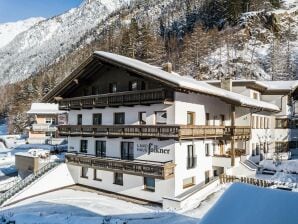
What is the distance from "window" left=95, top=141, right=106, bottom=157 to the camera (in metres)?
27.0

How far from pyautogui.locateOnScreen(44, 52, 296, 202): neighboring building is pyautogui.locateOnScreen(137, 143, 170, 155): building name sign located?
7 centimetres

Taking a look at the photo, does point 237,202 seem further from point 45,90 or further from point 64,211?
point 45,90

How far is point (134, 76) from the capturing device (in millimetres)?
25250

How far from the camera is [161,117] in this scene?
23125mm

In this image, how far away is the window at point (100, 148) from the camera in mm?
26953

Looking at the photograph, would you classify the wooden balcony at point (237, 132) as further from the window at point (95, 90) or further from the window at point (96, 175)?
the window at point (95, 90)

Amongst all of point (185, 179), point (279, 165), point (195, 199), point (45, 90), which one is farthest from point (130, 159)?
point (45, 90)

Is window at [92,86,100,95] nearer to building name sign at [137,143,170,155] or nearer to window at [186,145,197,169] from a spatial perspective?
building name sign at [137,143,170,155]

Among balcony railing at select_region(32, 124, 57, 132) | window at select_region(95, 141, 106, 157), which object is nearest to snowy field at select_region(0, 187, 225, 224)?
window at select_region(95, 141, 106, 157)

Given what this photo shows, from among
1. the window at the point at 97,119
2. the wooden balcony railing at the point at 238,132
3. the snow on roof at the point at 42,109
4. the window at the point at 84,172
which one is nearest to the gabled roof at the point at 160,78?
the wooden balcony railing at the point at 238,132

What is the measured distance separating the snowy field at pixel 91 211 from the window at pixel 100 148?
352 centimetres

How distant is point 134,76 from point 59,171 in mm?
11150

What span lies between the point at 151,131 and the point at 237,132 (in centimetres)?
892

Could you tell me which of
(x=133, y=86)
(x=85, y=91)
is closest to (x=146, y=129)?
(x=133, y=86)
